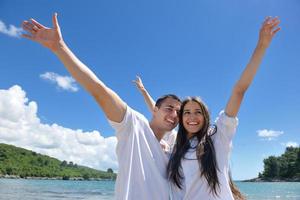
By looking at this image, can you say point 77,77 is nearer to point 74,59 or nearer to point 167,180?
point 74,59

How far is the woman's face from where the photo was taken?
164 inches

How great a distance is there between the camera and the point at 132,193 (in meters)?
3.44

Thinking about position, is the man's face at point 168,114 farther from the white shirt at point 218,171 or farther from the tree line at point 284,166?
the tree line at point 284,166

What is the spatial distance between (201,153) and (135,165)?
81 cm

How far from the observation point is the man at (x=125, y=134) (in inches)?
128

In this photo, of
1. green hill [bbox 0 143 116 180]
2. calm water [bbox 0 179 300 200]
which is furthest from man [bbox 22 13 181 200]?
green hill [bbox 0 143 116 180]

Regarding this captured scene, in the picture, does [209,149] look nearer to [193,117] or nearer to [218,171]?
[218,171]

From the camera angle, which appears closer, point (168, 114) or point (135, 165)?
point (135, 165)

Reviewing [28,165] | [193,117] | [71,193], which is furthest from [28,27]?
[28,165]

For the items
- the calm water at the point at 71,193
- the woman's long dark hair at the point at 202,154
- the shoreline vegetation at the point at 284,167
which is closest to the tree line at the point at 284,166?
the shoreline vegetation at the point at 284,167

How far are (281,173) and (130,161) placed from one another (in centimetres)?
12530

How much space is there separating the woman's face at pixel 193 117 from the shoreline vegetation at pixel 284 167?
4488 inches

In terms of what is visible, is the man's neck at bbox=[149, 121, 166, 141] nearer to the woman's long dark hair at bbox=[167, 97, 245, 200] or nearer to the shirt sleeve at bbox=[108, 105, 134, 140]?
the woman's long dark hair at bbox=[167, 97, 245, 200]

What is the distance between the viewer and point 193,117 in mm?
4156
